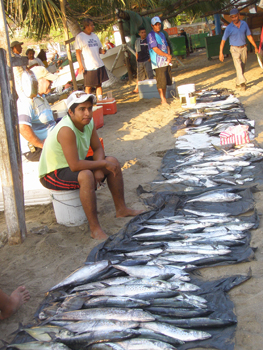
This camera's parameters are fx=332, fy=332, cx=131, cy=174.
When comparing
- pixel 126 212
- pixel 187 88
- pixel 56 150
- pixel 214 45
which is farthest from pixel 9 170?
pixel 214 45

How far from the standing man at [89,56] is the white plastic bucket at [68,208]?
556 centimetres

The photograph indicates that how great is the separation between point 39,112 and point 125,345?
11.6ft

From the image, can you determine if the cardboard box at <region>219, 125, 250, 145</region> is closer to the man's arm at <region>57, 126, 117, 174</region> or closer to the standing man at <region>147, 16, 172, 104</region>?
the man's arm at <region>57, 126, 117, 174</region>

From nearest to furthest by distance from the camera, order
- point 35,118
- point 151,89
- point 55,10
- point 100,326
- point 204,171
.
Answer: point 100,326 < point 35,118 < point 204,171 < point 55,10 < point 151,89

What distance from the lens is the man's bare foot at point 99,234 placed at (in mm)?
3485

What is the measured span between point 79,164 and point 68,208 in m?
0.59

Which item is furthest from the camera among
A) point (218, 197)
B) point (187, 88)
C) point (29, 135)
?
point (187, 88)

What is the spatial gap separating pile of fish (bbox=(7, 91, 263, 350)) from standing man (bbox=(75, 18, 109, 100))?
5.47 metres

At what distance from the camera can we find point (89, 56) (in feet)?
28.3

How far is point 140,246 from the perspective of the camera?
3.17 meters

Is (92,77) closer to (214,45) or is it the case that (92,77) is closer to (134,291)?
(134,291)

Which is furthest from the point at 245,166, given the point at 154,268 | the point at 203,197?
the point at 154,268

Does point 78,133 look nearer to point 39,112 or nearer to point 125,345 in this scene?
point 39,112

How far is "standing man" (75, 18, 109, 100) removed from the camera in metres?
8.56
